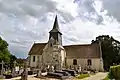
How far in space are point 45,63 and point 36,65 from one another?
3.99 metres

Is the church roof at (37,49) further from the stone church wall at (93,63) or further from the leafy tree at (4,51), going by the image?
the stone church wall at (93,63)

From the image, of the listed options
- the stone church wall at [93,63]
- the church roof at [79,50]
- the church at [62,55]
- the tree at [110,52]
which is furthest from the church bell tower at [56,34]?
the tree at [110,52]

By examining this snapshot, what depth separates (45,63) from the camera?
52000mm

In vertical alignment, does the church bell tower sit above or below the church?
above

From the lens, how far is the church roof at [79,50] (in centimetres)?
5194

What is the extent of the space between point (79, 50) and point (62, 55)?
208 inches

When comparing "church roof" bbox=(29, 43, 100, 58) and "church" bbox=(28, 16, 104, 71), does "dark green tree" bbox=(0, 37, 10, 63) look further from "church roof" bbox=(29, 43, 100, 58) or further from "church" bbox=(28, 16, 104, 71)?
"church roof" bbox=(29, 43, 100, 58)

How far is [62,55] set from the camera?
172ft

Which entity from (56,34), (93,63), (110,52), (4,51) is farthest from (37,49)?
(110,52)

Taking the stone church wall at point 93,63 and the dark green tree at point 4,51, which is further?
the stone church wall at point 93,63

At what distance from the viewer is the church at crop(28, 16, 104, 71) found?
50.8 meters

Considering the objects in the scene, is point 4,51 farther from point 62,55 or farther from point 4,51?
point 62,55

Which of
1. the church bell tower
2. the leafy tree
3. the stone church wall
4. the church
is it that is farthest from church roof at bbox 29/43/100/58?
the leafy tree

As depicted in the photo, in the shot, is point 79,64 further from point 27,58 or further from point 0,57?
point 0,57
